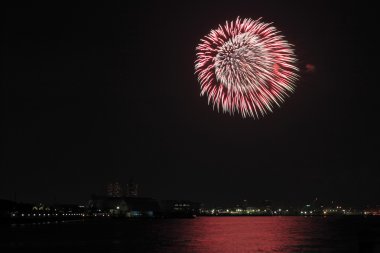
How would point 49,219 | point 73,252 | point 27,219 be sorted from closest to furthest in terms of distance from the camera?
point 73,252 < point 27,219 < point 49,219

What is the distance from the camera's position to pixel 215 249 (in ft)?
185

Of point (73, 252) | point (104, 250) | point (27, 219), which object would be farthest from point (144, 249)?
point (27, 219)

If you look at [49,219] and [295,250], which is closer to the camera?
[295,250]

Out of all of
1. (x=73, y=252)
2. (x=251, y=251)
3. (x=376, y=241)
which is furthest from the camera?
(x=251, y=251)

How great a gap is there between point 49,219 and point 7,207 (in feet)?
61.8

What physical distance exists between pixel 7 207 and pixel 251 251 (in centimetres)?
11963

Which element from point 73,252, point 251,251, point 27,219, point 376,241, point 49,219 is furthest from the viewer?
point 49,219

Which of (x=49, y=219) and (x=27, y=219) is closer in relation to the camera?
(x=27, y=219)

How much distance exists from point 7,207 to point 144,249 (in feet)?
370

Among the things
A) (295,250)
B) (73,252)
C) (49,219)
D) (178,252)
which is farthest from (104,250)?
(49,219)

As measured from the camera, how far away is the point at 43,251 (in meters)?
51.7

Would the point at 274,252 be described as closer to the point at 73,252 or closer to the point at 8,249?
the point at 73,252

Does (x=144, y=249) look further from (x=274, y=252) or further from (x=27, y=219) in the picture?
(x=27, y=219)

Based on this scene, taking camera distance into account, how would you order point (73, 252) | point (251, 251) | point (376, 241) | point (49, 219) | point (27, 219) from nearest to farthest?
1. point (376, 241)
2. point (73, 252)
3. point (251, 251)
4. point (27, 219)
5. point (49, 219)
